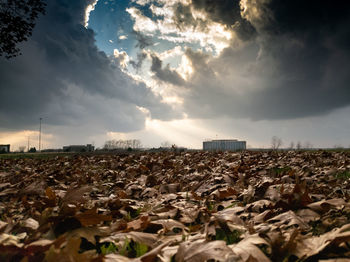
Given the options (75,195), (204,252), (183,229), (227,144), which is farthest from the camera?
(227,144)

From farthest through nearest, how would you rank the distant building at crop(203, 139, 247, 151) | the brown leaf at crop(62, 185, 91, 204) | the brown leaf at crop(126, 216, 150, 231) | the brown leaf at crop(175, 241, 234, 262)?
the distant building at crop(203, 139, 247, 151) → the brown leaf at crop(62, 185, 91, 204) → the brown leaf at crop(126, 216, 150, 231) → the brown leaf at crop(175, 241, 234, 262)

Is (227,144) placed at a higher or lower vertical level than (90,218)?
higher

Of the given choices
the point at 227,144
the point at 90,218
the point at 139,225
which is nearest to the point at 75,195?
the point at 90,218

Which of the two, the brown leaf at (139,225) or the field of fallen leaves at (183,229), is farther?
the brown leaf at (139,225)

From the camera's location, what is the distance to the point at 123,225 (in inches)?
67.5

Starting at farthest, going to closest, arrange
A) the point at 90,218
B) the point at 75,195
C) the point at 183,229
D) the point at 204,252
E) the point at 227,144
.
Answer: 1. the point at 227,144
2. the point at 75,195
3. the point at 183,229
4. the point at 90,218
5. the point at 204,252

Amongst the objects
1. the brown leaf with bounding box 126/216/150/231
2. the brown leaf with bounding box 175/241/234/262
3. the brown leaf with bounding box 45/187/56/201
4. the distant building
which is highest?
the distant building

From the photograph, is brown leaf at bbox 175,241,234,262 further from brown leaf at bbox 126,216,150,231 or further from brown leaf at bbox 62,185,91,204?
brown leaf at bbox 62,185,91,204

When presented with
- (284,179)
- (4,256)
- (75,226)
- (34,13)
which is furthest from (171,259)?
(34,13)

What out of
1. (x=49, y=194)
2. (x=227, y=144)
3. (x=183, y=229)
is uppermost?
(x=227, y=144)

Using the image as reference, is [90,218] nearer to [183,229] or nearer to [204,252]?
[183,229]

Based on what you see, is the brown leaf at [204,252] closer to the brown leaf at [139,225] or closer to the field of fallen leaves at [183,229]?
the field of fallen leaves at [183,229]

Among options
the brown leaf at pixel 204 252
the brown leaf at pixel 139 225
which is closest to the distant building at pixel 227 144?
the brown leaf at pixel 139 225

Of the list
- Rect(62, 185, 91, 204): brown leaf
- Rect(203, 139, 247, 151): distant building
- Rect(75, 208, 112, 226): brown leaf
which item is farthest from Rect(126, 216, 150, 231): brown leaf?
Rect(203, 139, 247, 151): distant building
